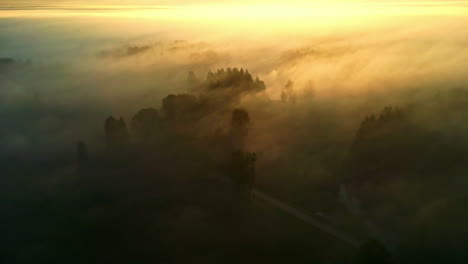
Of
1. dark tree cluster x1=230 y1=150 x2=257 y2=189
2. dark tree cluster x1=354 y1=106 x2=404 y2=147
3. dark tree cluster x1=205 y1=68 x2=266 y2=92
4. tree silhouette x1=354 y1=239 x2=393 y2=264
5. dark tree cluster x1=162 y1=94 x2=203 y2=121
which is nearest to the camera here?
tree silhouette x1=354 y1=239 x2=393 y2=264

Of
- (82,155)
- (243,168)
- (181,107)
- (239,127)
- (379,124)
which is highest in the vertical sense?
(379,124)

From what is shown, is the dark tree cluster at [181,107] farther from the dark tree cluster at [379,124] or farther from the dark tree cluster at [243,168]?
the dark tree cluster at [379,124]

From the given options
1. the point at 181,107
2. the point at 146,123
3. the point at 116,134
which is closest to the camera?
the point at 116,134

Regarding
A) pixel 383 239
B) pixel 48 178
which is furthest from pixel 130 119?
pixel 383 239

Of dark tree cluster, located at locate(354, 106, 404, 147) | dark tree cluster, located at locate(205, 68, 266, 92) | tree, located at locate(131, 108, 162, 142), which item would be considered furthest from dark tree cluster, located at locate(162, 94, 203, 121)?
dark tree cluster, located at locate(354, 106, 404, 147)

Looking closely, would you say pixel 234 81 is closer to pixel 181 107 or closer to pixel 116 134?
pixel 181 107

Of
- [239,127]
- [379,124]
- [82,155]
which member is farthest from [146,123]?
[379,124]

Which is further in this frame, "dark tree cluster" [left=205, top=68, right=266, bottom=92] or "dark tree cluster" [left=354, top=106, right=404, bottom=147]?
"dark tree cluster" [left=205, top=68, right=266, bottom=92]

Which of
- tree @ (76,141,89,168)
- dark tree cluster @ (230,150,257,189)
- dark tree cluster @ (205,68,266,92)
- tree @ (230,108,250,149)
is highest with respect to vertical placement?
dark tree cluster @ (205,68,266,92)

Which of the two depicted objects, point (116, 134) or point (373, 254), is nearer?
point (373, 254)

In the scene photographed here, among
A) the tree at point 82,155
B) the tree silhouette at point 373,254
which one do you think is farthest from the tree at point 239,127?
the tree silhouette at point 373,254

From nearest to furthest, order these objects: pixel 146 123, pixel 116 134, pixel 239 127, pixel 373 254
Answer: pixel 373 254 < pixel 116 134 < pixel 239 127 < pixel 146 123

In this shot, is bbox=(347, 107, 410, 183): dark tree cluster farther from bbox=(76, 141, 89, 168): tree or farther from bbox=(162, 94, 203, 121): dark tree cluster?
bbox=(76, 141, 89, 168): tree
